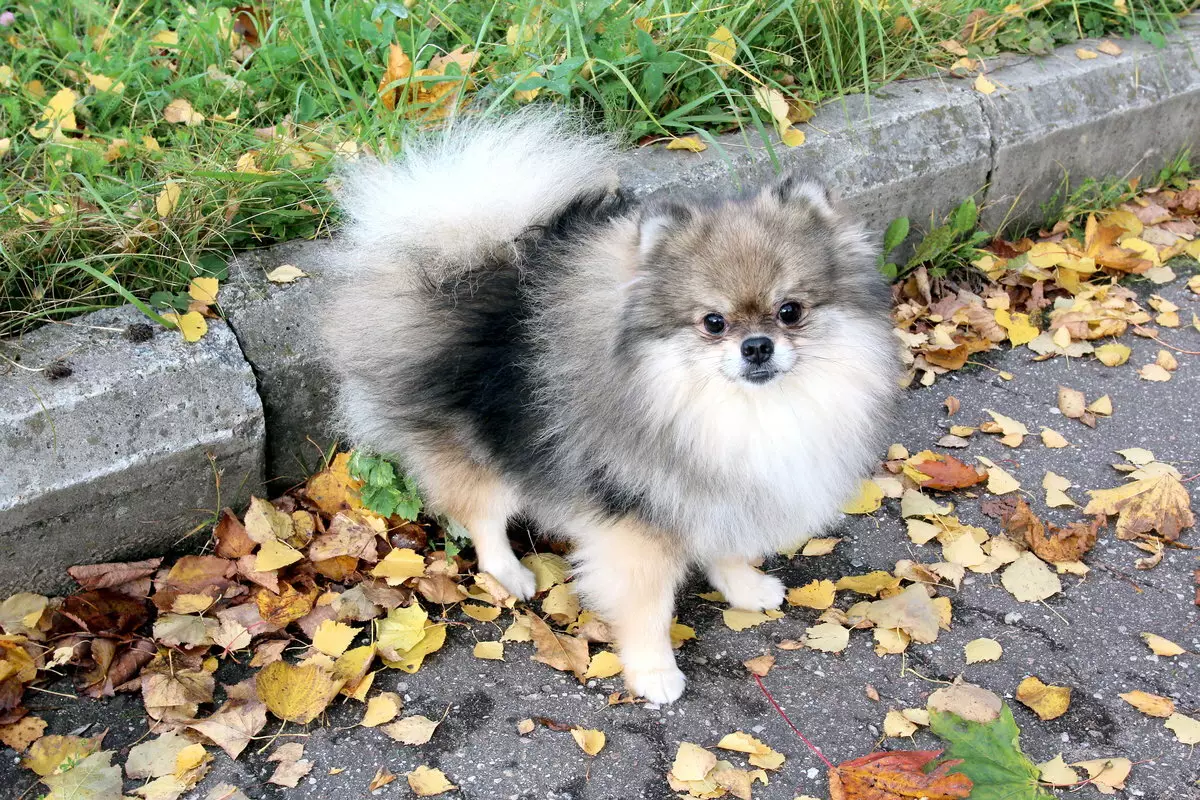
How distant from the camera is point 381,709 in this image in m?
2.54

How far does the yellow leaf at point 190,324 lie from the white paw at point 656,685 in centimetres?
149

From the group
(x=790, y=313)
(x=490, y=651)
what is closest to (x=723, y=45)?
(x=790, y=313)

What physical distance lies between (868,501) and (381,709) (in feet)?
5.31

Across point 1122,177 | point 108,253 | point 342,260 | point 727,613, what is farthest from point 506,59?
point 1122,177

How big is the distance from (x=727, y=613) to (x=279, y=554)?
128 centimetres

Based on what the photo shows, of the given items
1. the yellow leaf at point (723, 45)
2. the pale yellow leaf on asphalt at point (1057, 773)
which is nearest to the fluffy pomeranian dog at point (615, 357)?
the pale yellow leaf on asphalt at point (1057, 773)

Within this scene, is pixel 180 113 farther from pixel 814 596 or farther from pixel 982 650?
pixel 982 650

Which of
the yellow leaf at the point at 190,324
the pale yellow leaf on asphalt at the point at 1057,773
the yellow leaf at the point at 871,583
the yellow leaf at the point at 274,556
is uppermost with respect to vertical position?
the yellow leaf at the point at 190,324

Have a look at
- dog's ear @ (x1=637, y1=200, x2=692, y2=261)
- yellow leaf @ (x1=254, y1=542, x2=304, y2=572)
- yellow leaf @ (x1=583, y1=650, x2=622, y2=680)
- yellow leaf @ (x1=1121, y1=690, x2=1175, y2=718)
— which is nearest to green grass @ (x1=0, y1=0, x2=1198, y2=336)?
yellow leaf @ (x1=254, y1=542, x2=304, y2=572)

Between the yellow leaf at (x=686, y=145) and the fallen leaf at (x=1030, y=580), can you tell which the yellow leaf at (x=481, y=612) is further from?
the yellow leaf at (x=686, y=145)

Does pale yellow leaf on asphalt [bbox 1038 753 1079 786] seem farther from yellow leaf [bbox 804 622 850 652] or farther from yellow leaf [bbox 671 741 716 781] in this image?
yellow leaf [bbox 671 741 716 781]

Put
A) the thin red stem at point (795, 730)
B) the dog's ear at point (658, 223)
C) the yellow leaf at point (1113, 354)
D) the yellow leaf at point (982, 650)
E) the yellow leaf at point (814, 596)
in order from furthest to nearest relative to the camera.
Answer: the yellow leaf at point (1113, 354)
the yellow leaf at point (814, 596)
the yellow leaf at point (982, 650)
the thin red stem at point (795, 730)
the dog's ear at point (658, 223)

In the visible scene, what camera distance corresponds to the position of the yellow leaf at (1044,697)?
2506mm

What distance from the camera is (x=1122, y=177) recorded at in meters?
4.57
